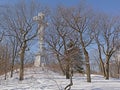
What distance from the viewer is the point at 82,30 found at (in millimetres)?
23203

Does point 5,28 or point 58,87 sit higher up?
point 5,28

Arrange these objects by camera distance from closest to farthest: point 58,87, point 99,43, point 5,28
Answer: point 58,87 < point 5,28 < point 99,43

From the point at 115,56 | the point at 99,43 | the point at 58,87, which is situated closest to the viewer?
the point at 58,87

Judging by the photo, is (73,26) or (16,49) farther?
(16,49)

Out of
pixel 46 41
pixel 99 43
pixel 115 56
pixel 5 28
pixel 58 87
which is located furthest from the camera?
pixel 115 56

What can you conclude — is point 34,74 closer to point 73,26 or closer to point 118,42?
point 73,26

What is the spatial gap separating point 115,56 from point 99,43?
16849mm

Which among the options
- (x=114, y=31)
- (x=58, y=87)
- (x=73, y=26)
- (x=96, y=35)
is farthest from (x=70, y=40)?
(x=58, y=87)

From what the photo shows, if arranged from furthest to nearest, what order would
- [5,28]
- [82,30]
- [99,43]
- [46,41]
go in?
[99,43] → [46,41] → [5,28] → [82,30]

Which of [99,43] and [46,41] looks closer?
[46,41]

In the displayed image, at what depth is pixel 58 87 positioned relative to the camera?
58.5 feet

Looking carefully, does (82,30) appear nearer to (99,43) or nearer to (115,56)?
(99,43)

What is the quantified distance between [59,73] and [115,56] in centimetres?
1897

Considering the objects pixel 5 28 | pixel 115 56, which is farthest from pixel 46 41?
pixel 115 56
